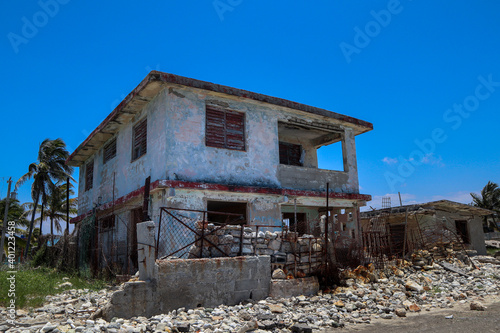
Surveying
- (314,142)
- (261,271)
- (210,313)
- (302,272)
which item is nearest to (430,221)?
(314,142)

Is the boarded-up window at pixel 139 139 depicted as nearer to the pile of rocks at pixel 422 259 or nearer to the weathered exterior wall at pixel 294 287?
the weathered exterior wall at pixel 294 287

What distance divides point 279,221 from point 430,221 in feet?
39.6

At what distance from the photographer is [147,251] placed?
24.5ft

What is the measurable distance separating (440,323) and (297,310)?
112 inches

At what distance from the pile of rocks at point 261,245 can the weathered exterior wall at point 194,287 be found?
39cm

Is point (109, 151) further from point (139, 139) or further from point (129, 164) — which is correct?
point (139, 139)

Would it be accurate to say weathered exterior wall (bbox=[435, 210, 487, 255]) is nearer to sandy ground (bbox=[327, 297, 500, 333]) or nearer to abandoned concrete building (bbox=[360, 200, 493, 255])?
abandoned concrete building (bbox=[360, 200, 493, 255])

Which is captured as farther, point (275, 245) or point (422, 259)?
point (422, 259)

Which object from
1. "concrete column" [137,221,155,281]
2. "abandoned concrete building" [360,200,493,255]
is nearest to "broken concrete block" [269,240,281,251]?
"concrete column" [137,221,155,281]

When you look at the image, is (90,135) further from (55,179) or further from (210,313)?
(55,179)

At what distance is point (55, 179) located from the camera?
28094 millimetres

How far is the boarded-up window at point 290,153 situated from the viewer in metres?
16.5

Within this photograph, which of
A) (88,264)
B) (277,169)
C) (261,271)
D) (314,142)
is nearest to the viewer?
(261,271)

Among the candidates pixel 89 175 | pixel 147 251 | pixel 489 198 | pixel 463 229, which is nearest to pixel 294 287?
pixel 147 251
